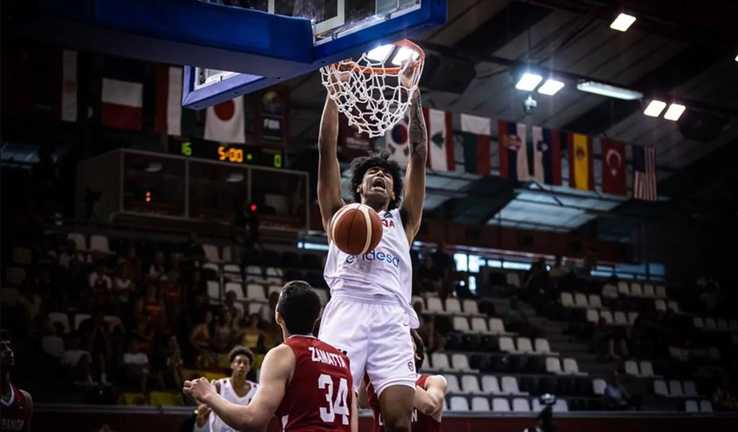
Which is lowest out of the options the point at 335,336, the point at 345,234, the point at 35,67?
the point at 335,336

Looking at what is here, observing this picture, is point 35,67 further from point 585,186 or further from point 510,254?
point 510,254

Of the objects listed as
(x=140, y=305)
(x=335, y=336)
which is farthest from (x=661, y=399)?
(x=335, y=336)

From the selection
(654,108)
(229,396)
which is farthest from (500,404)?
(229,396)

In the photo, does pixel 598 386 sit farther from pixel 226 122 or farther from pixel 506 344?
pixel 226 122

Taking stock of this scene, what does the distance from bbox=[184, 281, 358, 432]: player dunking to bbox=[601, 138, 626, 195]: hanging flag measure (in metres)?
16.3

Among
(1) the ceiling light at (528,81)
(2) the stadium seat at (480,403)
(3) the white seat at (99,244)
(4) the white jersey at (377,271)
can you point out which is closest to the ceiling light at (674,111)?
(1) the ceiling light at (528,81)

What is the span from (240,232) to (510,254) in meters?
8.75

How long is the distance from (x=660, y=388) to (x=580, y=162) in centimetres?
439

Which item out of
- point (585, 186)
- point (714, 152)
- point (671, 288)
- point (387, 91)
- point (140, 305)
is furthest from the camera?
point (714, 152)

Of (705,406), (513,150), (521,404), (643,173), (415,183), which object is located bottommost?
(705,406)

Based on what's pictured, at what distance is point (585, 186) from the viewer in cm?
2014

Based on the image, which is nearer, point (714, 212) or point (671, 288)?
A: point (671, 288)

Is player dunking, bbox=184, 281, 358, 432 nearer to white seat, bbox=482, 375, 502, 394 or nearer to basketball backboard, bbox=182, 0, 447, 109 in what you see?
basketball backboard, bbox=182, 0, 447, 109

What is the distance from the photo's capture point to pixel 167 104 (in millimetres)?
16359
